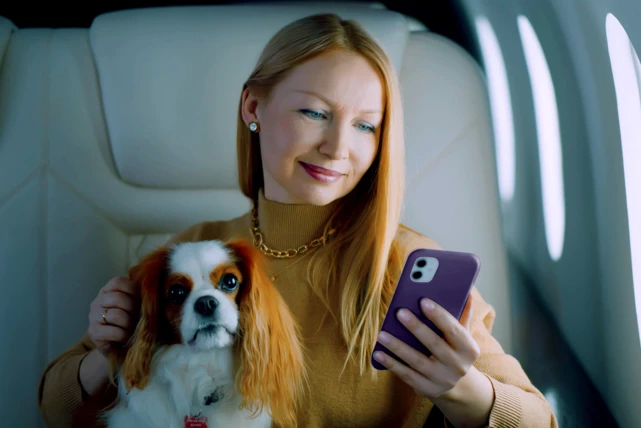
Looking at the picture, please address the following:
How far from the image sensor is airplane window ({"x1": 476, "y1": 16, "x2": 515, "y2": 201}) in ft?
4.19

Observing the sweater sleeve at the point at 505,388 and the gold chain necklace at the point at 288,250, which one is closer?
the sweater sleeve at the point at 505,388

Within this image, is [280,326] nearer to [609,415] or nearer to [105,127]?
[105,127]

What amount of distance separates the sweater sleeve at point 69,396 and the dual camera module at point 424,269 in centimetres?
48

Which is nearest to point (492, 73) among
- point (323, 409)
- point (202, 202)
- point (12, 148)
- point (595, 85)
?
point (595, 85)

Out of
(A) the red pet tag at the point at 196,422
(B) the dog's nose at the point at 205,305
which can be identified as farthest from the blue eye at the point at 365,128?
(A) the red pet tag at the point at 196,422

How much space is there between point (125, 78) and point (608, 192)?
89cm

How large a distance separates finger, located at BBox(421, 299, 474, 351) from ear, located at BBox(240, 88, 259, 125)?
436 mm

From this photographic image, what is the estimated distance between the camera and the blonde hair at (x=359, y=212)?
38.6 inches

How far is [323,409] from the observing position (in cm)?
99

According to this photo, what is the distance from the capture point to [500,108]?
4.22 feet

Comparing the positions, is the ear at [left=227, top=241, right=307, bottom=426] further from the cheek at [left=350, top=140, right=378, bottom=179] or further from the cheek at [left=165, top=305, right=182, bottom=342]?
the cheek at [left=350, top=140, right=378, bottom=179]

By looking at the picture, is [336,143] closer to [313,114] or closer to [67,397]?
[313,114]

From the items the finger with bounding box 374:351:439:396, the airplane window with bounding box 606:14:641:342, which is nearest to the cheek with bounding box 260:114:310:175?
the finger with bounding box 374:351:439:396

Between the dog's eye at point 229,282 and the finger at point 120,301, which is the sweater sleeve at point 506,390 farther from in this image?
the finger at point 120,301
